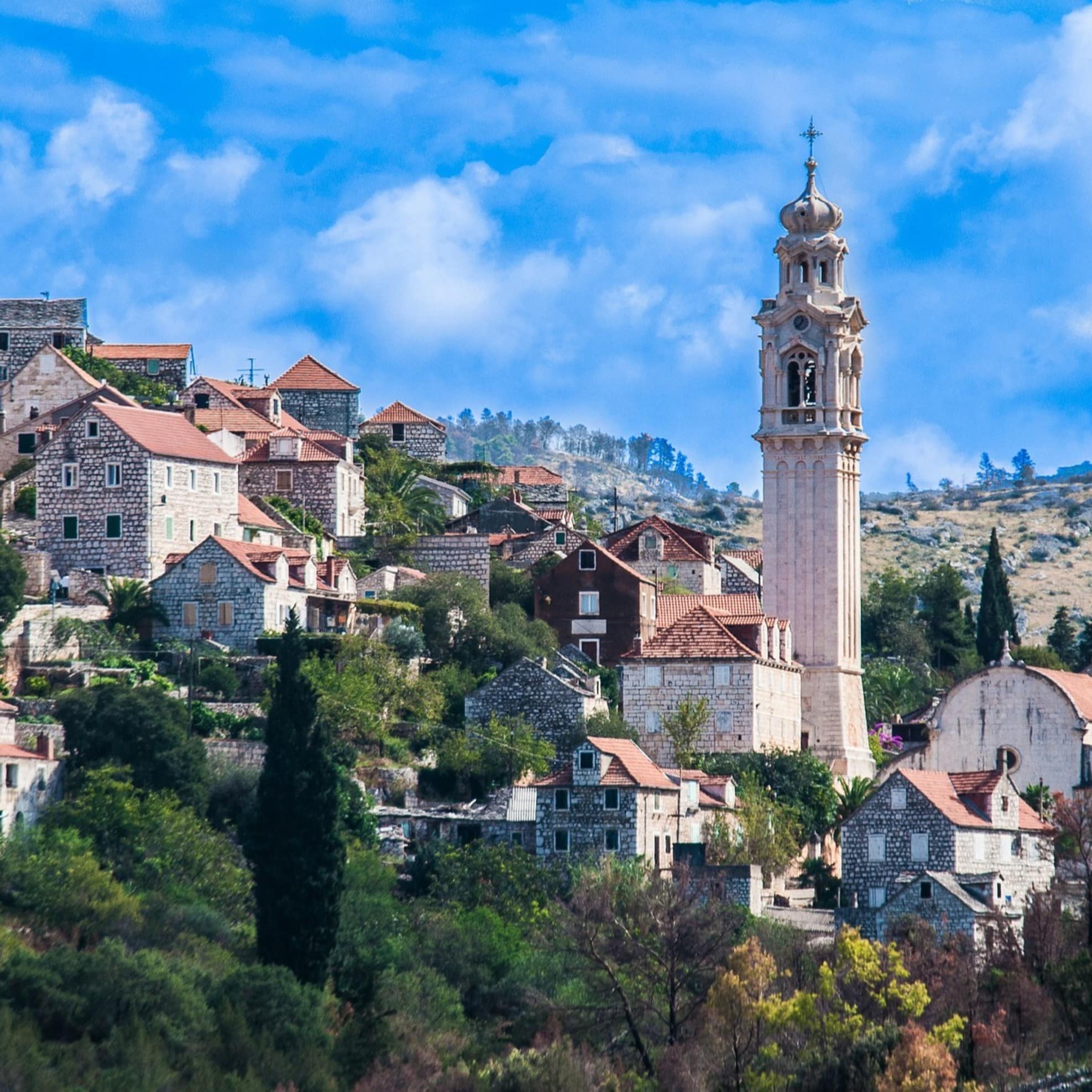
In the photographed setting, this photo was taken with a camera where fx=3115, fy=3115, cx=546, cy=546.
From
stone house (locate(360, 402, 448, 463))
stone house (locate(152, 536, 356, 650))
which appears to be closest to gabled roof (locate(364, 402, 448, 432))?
stone house (locate(360, 402, 448, 463))

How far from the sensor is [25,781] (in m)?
75.5

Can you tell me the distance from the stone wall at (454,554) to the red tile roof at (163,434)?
8.24 meters

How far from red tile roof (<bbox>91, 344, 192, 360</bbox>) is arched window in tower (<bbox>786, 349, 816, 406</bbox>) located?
3265 cm

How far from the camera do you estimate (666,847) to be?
80.1 meters

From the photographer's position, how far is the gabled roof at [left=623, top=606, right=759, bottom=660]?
3558 inches

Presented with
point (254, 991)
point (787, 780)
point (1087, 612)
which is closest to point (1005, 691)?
point (787, 780)

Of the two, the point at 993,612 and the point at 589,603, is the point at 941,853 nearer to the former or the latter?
the point at 589,603

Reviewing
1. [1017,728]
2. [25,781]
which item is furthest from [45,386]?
[1017,728]

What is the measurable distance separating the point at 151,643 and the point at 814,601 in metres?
21.3

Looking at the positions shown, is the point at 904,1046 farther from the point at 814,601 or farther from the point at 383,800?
the point at 814,601

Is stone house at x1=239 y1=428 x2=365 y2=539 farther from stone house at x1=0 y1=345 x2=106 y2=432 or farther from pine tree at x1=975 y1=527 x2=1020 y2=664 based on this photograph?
pine tree at x1=975 y1=527 x2=1020 y2=664

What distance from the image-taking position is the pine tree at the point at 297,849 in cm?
7025

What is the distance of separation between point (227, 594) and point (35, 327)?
32041 millimetres

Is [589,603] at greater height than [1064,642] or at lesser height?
lesser
